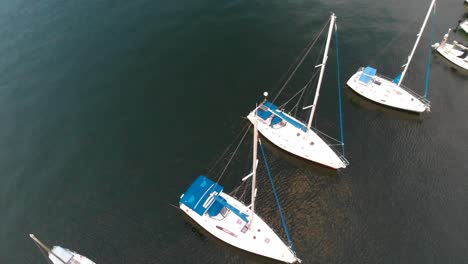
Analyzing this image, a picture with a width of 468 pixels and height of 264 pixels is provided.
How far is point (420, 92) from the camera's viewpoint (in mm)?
63125

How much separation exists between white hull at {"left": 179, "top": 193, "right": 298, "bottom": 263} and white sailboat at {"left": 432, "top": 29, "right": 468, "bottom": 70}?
6114 centimetres

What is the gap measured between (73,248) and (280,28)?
69.5 m

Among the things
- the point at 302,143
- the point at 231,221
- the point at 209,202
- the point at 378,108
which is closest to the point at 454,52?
the point at 378,108

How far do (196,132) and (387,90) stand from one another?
4221cm

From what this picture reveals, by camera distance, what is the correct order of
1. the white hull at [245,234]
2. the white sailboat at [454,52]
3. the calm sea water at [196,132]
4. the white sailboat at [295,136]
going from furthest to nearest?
the white sailboat at [454,52] < the white sailboat at [295,136] < the calm sea water at [196,132] < the white hull at [245,234]

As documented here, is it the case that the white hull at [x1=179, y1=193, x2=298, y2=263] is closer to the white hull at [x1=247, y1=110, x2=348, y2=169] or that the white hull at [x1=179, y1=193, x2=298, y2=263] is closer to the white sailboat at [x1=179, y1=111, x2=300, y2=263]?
the white sailboat at [x1=179, y1=111, x2=300, y2=263]

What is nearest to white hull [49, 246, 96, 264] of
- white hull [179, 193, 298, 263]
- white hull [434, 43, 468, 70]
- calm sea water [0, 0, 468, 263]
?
calm sea water [0, 0, 468, 263]

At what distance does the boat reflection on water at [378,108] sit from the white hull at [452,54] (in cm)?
2033

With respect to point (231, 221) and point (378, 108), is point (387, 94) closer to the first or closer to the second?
point (378, 108)

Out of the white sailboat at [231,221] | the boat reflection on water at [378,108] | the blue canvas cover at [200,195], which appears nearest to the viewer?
the white sailboat at [231,221]

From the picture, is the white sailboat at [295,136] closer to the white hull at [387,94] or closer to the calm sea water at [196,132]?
the calm sea water at [196,132]

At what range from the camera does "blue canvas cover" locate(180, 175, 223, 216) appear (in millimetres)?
44688

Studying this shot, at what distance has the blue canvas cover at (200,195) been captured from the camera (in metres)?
44.7

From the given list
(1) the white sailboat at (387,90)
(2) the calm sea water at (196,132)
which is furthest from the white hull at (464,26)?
(1) the white sailboat at (387,90)
